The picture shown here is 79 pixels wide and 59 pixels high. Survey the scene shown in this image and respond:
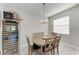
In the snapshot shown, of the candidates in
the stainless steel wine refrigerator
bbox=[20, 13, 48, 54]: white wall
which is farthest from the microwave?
bbox=[20, 13, 48, 54]: white wall

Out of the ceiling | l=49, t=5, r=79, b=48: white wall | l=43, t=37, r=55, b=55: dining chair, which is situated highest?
the ceiling

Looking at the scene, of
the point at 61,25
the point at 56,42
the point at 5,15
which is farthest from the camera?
the point at 61,25

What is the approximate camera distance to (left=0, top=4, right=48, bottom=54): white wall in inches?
78.3

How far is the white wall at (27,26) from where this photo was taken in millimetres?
1988

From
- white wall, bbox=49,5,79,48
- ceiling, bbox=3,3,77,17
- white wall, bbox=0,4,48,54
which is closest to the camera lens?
ceiling, bbox=3,3,77,17

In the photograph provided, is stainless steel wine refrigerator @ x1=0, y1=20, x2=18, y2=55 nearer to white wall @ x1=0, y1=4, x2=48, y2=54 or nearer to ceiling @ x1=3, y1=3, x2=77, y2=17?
white wall @ x1=0, y1=4, x2=48, y2=54

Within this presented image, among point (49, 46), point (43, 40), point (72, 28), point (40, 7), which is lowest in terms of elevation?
point (49, 46)

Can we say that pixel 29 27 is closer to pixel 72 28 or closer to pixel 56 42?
pixel 56 42

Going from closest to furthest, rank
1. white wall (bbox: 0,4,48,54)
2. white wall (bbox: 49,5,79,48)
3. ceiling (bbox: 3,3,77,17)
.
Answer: ceiling (bbox: 3,3,77,17)
white wall (bbox: 0,4,48,54)
white wall (bbox: 49,5,79,48)

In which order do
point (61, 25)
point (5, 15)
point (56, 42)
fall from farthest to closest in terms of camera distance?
point (61, 25) < point (56, 42) < point (5, 15)

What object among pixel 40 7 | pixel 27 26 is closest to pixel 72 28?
pixel 40 7

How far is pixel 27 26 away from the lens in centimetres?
205

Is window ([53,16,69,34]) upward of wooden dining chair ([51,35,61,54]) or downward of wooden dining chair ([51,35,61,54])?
upward
